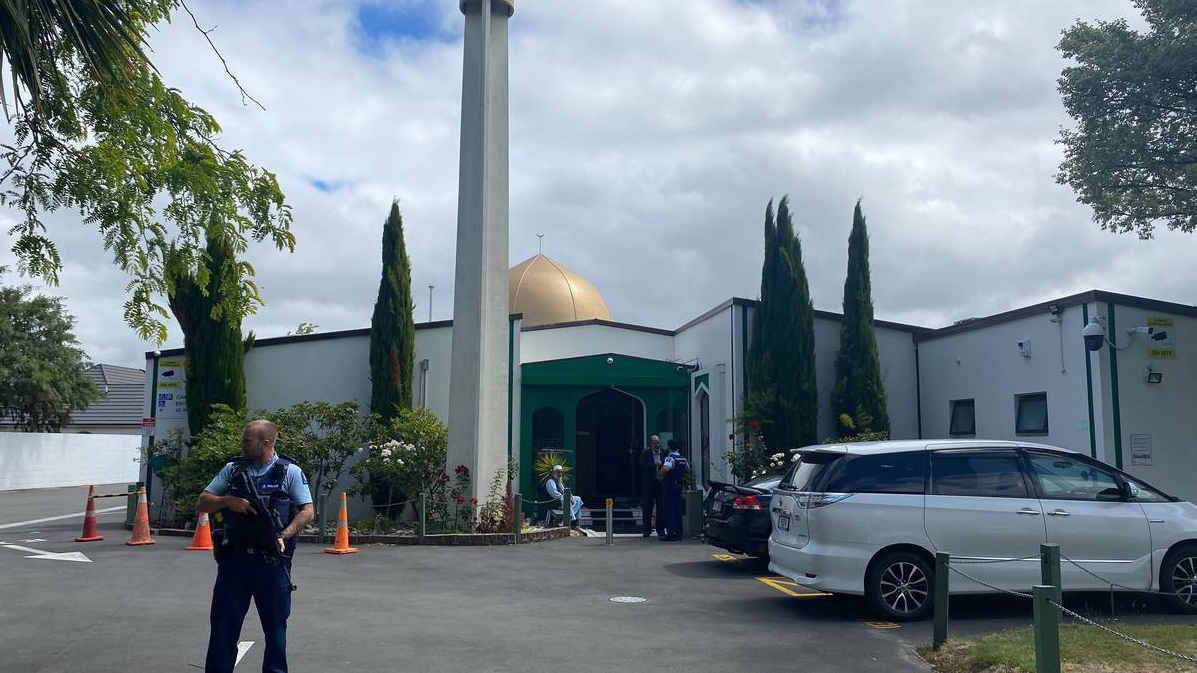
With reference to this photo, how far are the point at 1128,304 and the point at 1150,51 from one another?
6473 millimetres

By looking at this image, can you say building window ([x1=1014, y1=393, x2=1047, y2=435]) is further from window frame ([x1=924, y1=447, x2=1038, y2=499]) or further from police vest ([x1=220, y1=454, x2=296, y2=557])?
police vest ([x1=220, y1=454, x2=296, y2=557])

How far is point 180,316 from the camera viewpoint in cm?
1977

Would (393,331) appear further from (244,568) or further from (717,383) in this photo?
(244,568)

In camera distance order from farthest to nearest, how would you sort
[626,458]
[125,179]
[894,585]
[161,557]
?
[626,458] < [161,557] < [894,585] < [125,179]

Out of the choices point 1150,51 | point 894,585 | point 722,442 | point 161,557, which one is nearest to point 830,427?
point 722,442

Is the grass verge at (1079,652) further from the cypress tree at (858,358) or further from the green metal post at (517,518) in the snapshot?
the cypress tree at (858,358)

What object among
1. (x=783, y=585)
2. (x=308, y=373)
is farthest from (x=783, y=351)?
(x=308, y=373)

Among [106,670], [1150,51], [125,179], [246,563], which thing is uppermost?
[1150,51]

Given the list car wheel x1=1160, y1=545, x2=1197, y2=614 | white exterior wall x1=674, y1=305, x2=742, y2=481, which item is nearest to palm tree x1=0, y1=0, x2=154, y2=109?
car wheel x1=1160, y1=545, x2=1197, y2=614

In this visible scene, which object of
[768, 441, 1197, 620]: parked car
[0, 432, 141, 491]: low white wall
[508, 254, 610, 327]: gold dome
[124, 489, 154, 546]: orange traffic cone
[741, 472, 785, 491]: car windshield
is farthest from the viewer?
[0, 432, 141, 491]: low white wall

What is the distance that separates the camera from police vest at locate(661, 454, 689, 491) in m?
16.6

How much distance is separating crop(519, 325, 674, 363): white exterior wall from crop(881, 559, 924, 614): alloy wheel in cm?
1459

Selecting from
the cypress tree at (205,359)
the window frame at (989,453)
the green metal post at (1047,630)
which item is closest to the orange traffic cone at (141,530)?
the cypress tree at (205,359)

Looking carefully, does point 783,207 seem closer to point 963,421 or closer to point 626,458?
point 963,421
